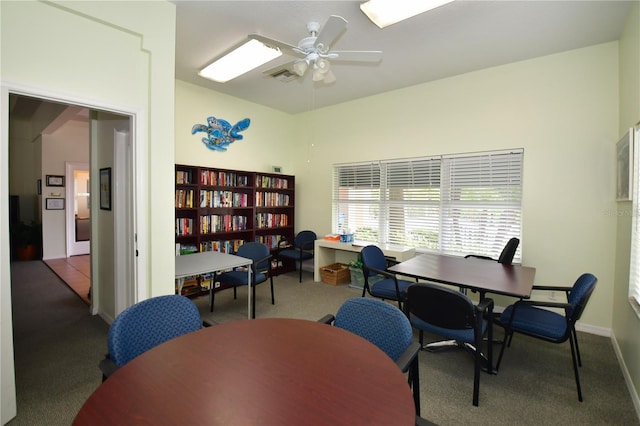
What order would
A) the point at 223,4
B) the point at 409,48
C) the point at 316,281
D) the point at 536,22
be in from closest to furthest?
1. the point at 223,4
2. the point at 536,22
3. the point at 409,48
4. the point at 316,281

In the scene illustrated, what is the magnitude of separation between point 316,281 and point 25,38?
429 cm

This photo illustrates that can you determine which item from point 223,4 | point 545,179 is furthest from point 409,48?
point 545,179

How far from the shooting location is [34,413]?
195cm

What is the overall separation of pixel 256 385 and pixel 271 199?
14.8 feet

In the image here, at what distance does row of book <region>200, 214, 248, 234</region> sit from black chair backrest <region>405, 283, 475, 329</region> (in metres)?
3.27

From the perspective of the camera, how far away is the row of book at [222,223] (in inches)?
177

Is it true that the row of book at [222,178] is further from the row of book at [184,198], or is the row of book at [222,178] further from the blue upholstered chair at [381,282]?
the blue upholstered chair at [381,282]

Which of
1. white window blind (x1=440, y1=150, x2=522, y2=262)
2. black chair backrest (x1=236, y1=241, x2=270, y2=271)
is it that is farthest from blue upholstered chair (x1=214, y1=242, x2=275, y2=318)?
white window blind (x1=440, y1=150, x2=522, y2=262)

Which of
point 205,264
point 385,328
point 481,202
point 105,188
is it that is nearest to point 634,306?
point 481,202

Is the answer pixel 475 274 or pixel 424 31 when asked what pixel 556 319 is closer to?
pixel 475 274

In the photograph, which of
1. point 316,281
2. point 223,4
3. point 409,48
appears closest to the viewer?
point 223,4

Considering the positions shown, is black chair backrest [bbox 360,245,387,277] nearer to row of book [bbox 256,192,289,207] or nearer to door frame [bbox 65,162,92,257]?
row of book [bbox 256,192,289,207]

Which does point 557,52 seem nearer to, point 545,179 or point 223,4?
point 545,179

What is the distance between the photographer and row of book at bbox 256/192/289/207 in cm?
524
